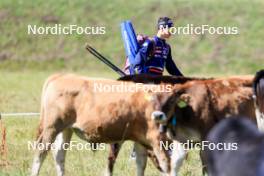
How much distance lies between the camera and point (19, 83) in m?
32.9

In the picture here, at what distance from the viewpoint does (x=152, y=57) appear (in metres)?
11.8

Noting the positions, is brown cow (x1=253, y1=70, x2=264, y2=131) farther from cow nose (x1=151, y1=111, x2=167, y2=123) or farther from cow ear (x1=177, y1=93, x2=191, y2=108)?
cow nose (x1=151, y1=111, x2=167, y2=123)

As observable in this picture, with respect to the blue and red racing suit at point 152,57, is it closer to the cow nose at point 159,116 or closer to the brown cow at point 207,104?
the brown cow at point 207,104

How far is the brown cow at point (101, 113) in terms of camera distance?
10195mm

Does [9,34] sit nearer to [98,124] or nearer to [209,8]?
[209,8]

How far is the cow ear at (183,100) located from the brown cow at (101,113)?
8 cm

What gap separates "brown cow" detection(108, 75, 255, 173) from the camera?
980cm

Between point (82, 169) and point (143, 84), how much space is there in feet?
4.98

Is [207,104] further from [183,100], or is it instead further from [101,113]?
[101,113]

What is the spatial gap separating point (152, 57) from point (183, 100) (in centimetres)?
209

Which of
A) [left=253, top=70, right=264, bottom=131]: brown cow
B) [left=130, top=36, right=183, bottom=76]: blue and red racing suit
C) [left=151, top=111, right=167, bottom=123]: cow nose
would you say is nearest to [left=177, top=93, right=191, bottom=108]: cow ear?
[left=151, top=111, right=167, bottom=123]: cow nose

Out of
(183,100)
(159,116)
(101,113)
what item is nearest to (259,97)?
(183,100)

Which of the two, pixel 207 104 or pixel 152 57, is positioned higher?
pixel 152 57

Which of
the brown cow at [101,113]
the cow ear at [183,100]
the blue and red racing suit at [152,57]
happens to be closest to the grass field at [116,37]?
the blue and red racing suit at [152,57]
